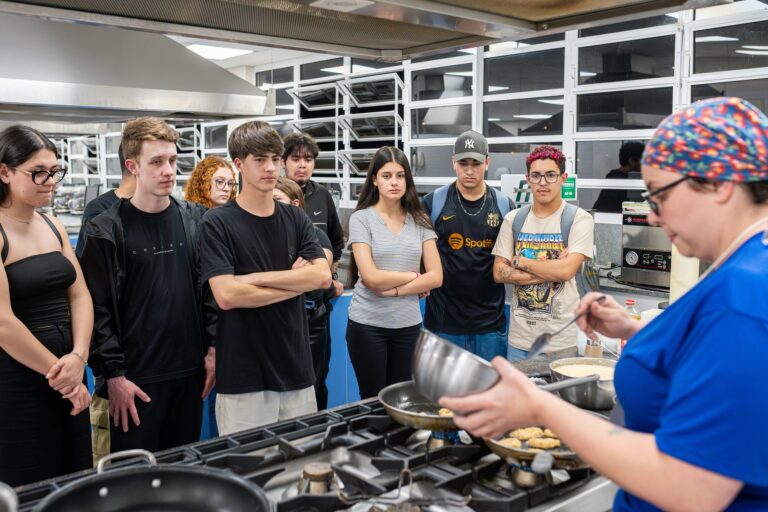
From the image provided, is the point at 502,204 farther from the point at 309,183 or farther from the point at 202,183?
the point at 202,183

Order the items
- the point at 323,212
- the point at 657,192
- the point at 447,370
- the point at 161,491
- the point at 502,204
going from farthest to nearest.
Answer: the point at 323,212
the point at 502,204
the point at 161,491
the point at 447,370
the point at 657,192

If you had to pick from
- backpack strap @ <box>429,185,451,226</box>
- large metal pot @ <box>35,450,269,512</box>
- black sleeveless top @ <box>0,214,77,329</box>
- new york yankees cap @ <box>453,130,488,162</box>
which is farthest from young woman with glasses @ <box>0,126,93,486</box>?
new york yankees cap @ <box>453,130,488,162</box>

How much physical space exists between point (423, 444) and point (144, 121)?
167cm

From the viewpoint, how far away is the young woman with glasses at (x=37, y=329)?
2.18 meters

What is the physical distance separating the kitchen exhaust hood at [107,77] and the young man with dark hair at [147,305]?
0.53m

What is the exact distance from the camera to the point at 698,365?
894 mm

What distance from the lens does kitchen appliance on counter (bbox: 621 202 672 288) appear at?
12.8ft

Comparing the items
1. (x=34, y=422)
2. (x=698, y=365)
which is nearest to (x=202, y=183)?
(x=34, y=422)

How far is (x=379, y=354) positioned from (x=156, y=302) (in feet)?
3.60

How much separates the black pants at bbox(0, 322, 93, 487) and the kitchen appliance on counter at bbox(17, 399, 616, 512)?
94 cm

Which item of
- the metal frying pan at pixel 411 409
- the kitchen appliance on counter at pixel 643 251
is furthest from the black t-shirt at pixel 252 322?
the kitchen appliance on counter at pixel 643 251

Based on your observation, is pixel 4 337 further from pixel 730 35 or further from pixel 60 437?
pixel 730 35

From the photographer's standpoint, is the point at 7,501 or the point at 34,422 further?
the point at 34,422

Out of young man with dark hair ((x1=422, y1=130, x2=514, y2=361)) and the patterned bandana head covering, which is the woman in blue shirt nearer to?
the patterned bandana head covering
